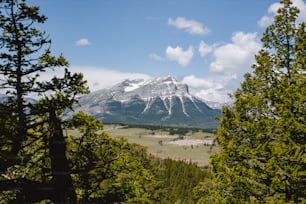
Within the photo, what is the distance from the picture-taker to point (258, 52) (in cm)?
1875

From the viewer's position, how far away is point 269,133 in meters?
15.7

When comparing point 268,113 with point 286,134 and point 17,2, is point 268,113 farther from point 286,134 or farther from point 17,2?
point 17,2

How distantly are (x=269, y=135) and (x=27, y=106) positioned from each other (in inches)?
455

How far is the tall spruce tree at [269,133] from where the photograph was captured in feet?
45.9

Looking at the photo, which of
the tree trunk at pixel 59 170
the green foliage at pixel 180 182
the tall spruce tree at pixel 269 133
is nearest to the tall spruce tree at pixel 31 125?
the tree trunk at pixel 59 170

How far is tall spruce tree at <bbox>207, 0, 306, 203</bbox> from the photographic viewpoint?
551 inches

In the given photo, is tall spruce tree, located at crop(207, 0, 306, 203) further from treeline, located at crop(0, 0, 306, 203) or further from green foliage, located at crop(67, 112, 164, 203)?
green foliage, located at crop(67, 112, 164, 203)

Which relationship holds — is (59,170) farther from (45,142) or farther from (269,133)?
(269,133)

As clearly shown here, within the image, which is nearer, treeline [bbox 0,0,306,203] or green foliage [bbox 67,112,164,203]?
treeline [bbox 0,0,306,203]

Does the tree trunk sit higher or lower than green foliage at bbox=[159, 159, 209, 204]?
higher

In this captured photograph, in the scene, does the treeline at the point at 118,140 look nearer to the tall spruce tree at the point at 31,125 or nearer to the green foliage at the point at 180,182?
the tall spruce tree at the point at 31,125

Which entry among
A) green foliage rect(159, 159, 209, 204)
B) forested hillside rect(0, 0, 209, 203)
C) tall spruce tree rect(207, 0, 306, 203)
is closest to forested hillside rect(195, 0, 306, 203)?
tall spruce tree rect(207, 0, 306, 203)

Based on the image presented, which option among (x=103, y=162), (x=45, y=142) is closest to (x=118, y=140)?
(x=103, y=162)

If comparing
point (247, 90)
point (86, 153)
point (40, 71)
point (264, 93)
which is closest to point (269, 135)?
point (264, 93)
